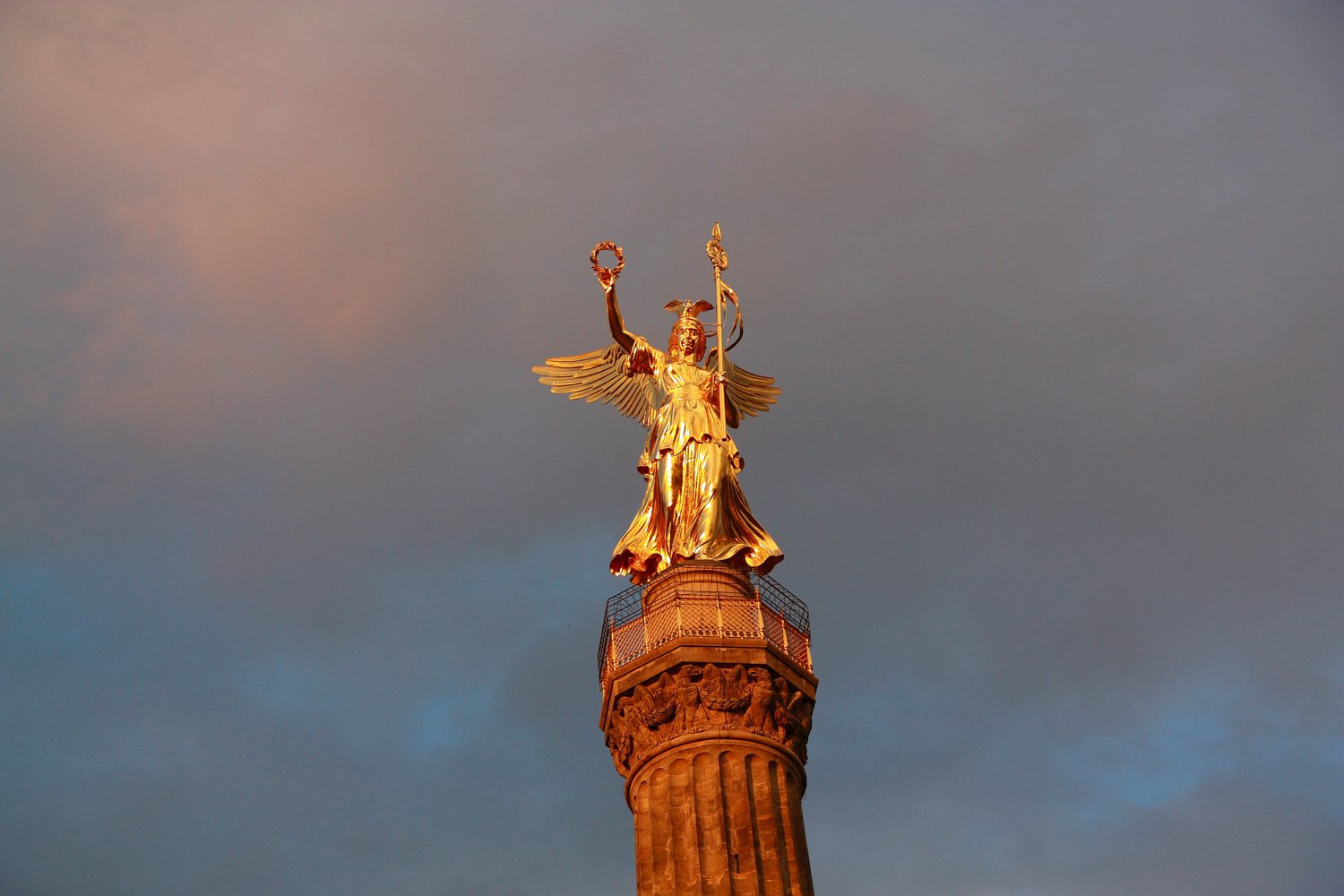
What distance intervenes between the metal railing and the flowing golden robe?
17.9 inches

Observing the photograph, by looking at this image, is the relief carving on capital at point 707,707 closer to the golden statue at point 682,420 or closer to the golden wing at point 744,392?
the golden statue at point 682,420

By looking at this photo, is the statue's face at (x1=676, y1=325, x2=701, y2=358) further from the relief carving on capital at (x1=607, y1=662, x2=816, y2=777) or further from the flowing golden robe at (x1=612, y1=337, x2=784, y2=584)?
the relief carving on capital at (x1=607, y1=662, x2=816, y2=777)

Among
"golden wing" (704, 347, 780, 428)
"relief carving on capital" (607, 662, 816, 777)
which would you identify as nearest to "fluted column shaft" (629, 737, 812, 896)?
"relief carving on capital" (607, 662, 816, 777)

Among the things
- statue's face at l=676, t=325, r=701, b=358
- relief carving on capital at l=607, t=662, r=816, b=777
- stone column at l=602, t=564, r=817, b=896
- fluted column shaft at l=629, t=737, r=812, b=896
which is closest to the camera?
fluted column shaft at l=629, t=737, r=812, b=896

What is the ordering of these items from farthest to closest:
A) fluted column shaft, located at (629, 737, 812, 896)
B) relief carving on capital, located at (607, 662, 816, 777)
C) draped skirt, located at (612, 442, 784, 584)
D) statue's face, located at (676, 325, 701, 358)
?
statue's face, located at (676, 325, 701, 358) → draped skirt, located at (612, 442, 784, 584) → relief carving on capital, located at (607, 662, 816, 777) → fluted column shaft, located at (629, 737, 812, 896)

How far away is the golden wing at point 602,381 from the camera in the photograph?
3844 cm

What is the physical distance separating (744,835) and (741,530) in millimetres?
6881

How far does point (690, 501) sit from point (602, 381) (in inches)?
183

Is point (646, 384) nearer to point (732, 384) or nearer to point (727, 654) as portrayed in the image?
point (732, 384)

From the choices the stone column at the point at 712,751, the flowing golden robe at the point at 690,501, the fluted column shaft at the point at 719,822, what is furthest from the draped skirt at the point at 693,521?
the fluted column shaft at the point at 719,822

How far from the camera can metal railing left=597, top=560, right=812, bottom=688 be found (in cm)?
3272

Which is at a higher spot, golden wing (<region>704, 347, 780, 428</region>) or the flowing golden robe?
golden wing (<region>704, 347, 780, 428</region>)

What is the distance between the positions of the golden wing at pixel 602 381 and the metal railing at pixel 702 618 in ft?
17.8

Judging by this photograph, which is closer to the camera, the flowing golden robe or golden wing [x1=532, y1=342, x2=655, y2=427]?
the flowing golden robe
